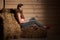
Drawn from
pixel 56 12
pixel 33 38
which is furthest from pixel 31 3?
pixel 33 38

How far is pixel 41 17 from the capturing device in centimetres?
610

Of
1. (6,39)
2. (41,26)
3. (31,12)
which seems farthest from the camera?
(31,12)

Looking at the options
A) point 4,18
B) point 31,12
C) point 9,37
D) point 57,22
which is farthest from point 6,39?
point 57,22

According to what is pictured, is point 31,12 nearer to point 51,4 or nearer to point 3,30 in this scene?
point 51,4

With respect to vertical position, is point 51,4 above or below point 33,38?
above

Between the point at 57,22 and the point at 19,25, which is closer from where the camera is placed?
the point at 19,25

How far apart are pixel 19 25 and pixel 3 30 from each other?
0.59m

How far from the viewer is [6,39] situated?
459 cm

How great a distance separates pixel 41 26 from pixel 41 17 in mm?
1146

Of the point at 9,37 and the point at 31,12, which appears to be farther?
the point at 31,12

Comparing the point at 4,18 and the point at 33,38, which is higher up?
the point at 4,18

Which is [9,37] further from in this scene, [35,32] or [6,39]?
[35,32]

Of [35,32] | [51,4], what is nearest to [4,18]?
[35,32]

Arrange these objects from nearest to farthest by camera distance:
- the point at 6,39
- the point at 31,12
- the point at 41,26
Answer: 1. the point at 6,39
2. the point at 41,26
3. the point at 31,12
